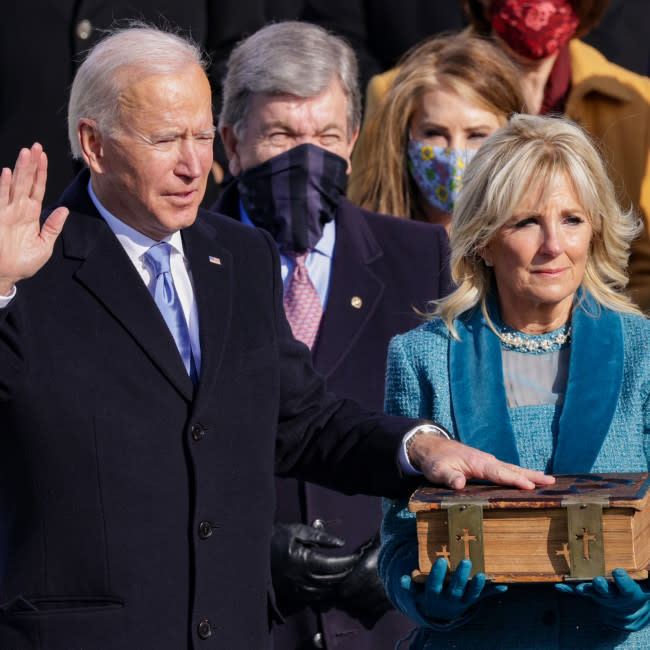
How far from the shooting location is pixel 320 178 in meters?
4.61

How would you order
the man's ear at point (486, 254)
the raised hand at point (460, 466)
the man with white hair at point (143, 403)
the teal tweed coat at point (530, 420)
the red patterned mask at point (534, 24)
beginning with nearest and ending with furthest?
the man with white hair at point (143, 403), the raised hand at point (460, 466), the teal tweed coat at point (530, 420), the man's ear at point (486, 254), the red patterned mask at point (534, 24)

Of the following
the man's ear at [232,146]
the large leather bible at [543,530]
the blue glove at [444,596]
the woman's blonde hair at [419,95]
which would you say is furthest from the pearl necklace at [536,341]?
the woman's blonde hair at [419,95]

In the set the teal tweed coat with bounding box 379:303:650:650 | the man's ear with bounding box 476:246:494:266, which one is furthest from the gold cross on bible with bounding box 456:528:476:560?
the man's ear with bounding box 476:246:494:266

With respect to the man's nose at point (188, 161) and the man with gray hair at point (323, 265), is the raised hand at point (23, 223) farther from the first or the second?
the man with gray hair at point (323, 265)

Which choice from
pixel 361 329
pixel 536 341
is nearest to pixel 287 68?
pixel 361 329

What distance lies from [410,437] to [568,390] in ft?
1.35

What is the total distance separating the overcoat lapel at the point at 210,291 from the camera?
339cm

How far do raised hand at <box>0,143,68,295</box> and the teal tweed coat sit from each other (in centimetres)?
106

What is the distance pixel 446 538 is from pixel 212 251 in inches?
35.8

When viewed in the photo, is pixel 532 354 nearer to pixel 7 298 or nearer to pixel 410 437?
pixel 410 437

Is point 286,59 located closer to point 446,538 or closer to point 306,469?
point 306,469

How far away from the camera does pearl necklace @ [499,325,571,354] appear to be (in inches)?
147

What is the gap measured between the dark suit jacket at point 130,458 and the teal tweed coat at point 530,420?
17 centimetres

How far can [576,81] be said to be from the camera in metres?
5.55
